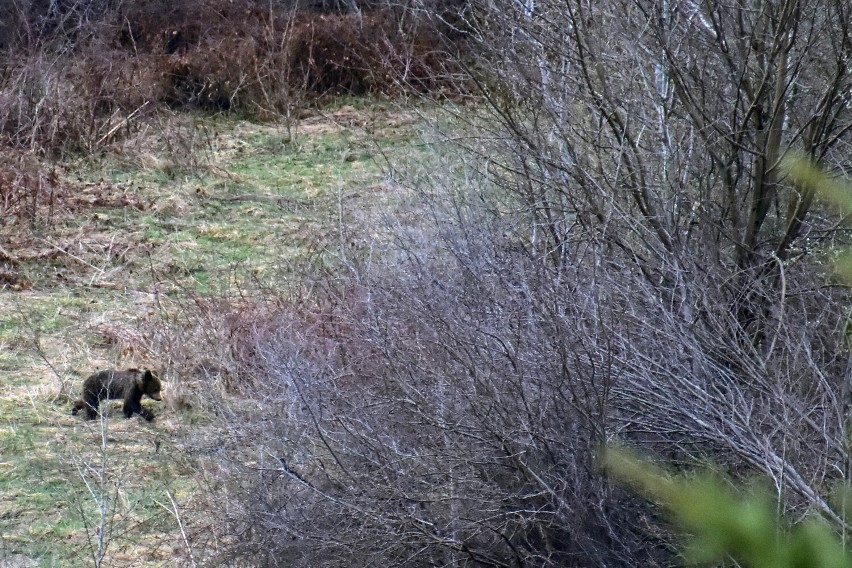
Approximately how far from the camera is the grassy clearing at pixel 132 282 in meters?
4.71

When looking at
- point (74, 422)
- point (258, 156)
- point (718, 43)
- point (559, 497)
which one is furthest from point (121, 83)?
point (559, 497)

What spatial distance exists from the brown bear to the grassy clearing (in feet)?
0.27

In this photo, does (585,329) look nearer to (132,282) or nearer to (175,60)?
(132,282)

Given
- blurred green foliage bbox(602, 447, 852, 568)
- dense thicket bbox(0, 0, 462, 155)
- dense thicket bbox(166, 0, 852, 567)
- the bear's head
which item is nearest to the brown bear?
the bear's head

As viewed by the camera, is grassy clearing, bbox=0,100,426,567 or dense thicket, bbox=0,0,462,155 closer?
grassy clearing, bbox=0,100,426,567

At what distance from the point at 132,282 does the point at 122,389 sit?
2629mm

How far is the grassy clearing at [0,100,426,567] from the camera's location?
4.71 metres

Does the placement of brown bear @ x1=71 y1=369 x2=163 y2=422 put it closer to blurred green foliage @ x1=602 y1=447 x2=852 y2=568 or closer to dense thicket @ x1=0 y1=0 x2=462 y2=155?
blurred green foliage @ x1=602 y1=447 x2=852 y2=568

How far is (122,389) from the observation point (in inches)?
224

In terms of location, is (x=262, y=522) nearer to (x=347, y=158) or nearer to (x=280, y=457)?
(x=280, y=457)

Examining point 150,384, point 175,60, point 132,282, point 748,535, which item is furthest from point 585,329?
point 175,60

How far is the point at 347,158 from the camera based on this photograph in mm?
11938

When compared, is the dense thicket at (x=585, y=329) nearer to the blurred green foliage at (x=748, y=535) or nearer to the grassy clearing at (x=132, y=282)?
the grassy clearing at (x=132, y=282)

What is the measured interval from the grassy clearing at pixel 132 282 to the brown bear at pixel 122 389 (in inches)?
3.3
